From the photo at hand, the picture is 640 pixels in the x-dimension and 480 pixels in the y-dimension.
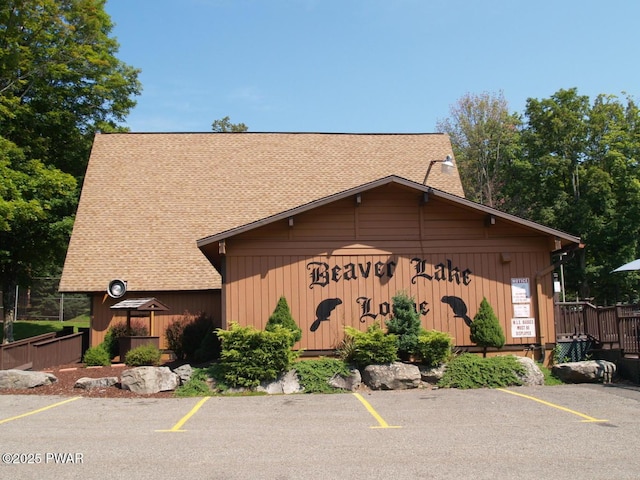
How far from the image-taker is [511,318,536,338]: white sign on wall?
15922mm

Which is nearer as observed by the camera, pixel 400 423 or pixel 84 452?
pixel 84 452

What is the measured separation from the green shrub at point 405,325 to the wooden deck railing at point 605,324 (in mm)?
4190

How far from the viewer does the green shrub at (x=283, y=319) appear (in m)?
15.0

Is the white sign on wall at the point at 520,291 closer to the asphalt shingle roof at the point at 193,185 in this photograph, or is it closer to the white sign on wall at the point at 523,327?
the white sign on wall at the point at 523,327

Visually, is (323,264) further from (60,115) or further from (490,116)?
(490,116)

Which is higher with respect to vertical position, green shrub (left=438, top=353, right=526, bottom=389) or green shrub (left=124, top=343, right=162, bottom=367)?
green shrub (left=124, top=343, right=162, bottom=367)

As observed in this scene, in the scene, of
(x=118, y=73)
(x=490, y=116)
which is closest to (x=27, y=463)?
(x=118, y=73)

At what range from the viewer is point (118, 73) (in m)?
31.5

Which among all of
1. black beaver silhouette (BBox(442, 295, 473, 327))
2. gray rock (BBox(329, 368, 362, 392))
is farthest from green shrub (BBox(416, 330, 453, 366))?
gray rock (BBox(329, 368, 362, 392))

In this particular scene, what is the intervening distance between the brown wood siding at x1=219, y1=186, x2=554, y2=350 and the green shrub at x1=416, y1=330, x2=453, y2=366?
131 centimetres

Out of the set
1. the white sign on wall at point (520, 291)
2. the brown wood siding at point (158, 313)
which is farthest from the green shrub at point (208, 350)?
the white sign on wall at point (520, 291)

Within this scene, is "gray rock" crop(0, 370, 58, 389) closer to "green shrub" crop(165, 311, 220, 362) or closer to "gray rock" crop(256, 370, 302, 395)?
"green shrub" crop(165, 311, 220, 362)

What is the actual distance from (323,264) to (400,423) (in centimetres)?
630

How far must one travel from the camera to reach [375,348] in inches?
564
